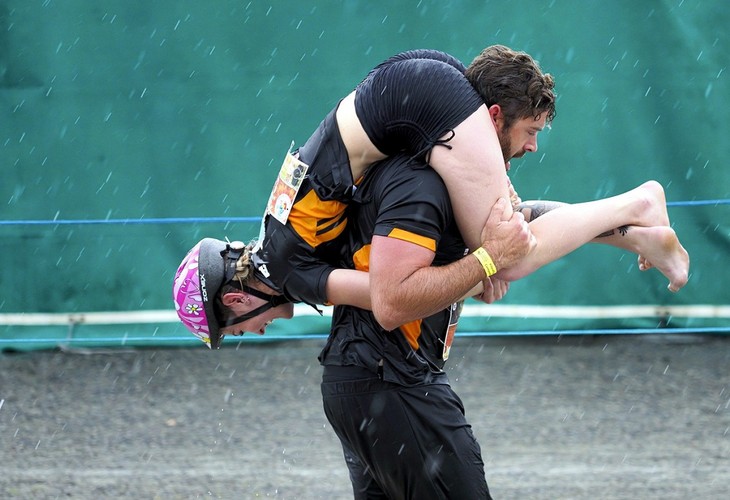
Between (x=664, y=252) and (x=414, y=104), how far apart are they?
40.1 inches

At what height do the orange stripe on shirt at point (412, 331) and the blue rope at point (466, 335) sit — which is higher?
the orange stripe on shirt at point (412, 331)

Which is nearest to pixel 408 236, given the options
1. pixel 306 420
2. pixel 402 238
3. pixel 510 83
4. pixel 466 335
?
pixel 402 238

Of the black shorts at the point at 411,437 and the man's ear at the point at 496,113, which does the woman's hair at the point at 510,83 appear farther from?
the black shorts at the point at 411,437

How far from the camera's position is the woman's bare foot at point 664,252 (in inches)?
121

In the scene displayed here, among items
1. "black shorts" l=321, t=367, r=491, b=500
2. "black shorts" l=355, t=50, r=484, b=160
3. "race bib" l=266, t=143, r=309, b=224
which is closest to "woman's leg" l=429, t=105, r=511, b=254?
"black shorts" l=355, t=50, r=484, b=160

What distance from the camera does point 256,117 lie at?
6.05m

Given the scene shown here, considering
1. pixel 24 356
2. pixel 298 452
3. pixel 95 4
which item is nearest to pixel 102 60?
pixel 95 4

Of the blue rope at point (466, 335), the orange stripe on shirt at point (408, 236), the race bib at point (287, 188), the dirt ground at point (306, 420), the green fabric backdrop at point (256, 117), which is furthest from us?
the blue rope at point (466, 335)

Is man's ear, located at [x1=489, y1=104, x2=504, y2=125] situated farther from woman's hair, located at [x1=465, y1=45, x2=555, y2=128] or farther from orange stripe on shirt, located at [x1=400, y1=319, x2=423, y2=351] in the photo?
orange stripe on shirt, located at [x1=400, y1=319, x2=423, y2=351]

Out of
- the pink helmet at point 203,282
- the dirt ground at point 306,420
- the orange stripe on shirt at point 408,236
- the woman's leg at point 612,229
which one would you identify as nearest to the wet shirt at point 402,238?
the orange stripe on shirt at point 408,236

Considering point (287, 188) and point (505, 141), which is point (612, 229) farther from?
point (287, 188)

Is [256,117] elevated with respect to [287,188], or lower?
lower

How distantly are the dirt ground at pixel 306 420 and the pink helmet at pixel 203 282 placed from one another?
1610 mm

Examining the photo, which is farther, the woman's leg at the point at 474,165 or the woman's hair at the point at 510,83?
the woman's hair at the point at 510,83
